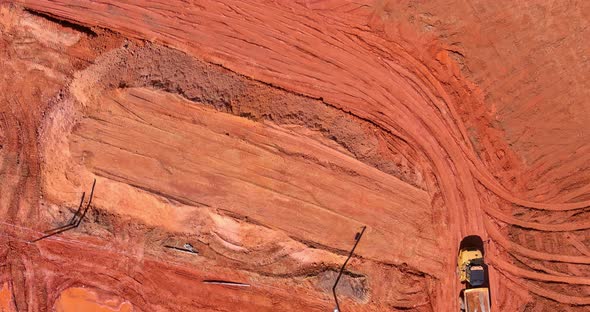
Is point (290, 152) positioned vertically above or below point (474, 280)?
Answer: above

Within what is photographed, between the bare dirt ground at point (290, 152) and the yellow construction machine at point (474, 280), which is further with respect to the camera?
the bare dirt ground at point (290, 152)

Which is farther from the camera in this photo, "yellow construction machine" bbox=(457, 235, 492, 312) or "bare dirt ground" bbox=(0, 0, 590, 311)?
"bare dirt ground" bbox=(0, 0, 590, 311)

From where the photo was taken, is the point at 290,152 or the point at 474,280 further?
the point at 290,152

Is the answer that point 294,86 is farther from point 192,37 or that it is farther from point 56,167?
point 56,167

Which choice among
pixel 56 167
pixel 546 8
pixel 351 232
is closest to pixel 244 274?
pixel 351 232
